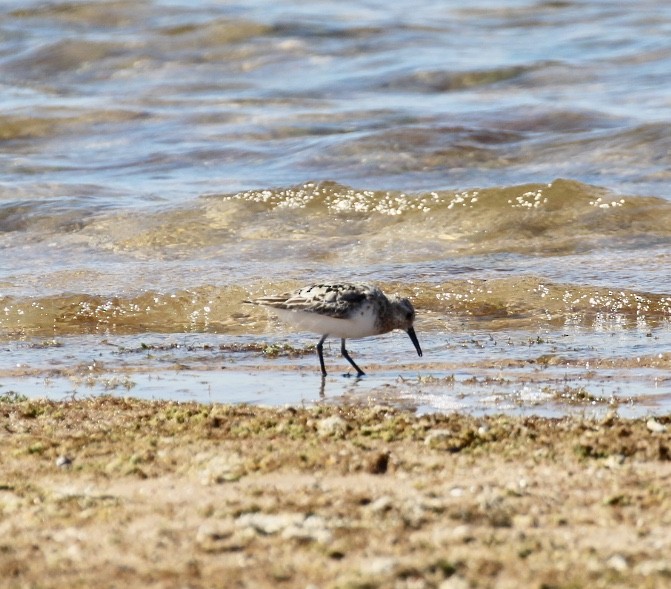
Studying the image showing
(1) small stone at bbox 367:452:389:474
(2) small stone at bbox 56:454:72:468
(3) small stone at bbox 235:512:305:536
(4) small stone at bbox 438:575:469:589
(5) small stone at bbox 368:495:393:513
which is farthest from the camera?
(2) small stone at bbox 56:454:72:468

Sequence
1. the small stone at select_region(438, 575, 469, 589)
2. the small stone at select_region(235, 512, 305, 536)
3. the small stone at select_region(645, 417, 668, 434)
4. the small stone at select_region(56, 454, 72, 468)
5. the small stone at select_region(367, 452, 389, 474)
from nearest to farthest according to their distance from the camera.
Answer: the small stone at select_region(438, 575, 469, 589), the small stone at select_region(235, 512, 305, 536), the small stone at select_region(367, 452, 389, 474), the small stone at select_region(56, 454, 72, 468), the small stone at select_region(645, 417, 668, 434)

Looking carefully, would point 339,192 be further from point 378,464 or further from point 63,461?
point 378,464

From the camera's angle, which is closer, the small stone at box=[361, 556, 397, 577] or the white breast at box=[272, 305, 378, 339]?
the small stone at box=[361, 556, 397, 577]

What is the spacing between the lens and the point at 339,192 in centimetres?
1555

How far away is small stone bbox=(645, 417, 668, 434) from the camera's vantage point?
20.7ft

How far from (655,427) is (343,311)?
3.02 m

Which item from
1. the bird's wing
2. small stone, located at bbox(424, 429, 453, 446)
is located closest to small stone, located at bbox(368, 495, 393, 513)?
small stone, located at bbox(424, 429, 453, 446)

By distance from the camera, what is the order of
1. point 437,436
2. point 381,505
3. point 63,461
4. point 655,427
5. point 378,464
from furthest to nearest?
point 655,427
point 437,436
point 63,461
point 378,464
point 381,505

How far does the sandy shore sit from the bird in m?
1.82

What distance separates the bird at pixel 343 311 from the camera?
29.1 feet

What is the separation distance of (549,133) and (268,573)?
49.0 feet

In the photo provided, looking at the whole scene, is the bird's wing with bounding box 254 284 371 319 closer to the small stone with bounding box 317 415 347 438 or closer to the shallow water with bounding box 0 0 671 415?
the shallow water with bounding box 0 0 671 415

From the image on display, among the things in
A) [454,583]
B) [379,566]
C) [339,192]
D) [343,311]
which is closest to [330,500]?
[379,566]

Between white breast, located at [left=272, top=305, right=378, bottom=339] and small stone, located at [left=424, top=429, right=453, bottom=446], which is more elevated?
white breast, located at [left=272, top=305, right=378, bottom=339]
